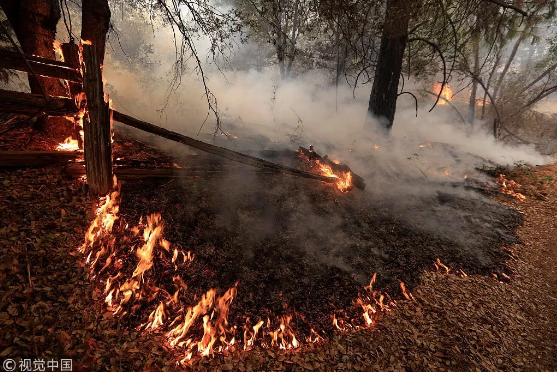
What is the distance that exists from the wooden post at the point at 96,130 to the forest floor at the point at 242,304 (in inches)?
13.5

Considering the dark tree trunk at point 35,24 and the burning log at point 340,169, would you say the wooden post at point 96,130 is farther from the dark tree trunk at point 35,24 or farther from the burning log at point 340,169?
the burning log at point 340,169

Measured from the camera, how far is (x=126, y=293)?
3496 millimetres

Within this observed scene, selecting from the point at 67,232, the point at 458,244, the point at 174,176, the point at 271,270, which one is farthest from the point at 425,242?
the point at 67,232

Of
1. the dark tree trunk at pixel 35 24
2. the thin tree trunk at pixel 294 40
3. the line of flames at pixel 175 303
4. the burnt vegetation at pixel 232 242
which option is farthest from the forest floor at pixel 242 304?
the thin tree trunk at pixel 294 40

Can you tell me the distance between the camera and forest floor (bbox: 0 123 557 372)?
112 inches

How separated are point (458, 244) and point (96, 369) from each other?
661 centimetres

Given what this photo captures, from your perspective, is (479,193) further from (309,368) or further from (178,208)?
(178,208)

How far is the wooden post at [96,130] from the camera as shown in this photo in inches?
145

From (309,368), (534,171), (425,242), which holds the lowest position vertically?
(309,368)

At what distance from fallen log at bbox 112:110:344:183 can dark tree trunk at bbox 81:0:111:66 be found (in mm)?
2279

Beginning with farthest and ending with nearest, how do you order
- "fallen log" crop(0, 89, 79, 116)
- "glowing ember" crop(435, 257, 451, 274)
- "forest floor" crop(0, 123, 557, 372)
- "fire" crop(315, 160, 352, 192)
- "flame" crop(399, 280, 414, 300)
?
"fire" crop(315, 160, 352, 192) < "glowing ember" crop(435, 257, 451, 274) < "flame" crop(399, 280, 414, 300) < "fallen log" crop(0, 89, 79, 116) < "forest floor" crop(0, 123, 557, 372)

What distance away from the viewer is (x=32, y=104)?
3.55m

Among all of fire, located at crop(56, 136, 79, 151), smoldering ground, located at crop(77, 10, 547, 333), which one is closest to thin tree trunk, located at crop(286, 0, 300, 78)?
smoldering ground, located at crop(77, 10, 547, 333)

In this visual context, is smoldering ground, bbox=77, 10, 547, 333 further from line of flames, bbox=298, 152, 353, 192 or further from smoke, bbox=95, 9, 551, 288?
line of flames, bbox=298, 152, 353, 192
